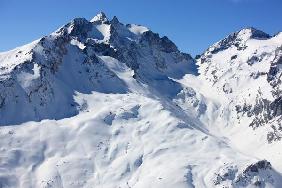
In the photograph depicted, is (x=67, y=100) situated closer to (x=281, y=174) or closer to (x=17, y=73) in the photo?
(x=17, y=73)

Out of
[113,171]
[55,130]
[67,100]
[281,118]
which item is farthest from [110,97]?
[281,118]

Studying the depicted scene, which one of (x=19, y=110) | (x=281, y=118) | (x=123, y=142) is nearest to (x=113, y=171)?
Answer: (x=123, y=142)

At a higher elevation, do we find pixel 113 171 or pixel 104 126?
pixel 104 126

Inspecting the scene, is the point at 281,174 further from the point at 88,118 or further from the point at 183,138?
the point at 88,118

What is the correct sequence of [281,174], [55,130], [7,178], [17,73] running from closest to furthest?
[7,178] → [281,174] → [55,130] → [17,73]

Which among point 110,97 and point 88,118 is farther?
point 110,97

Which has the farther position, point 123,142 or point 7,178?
point 123,142

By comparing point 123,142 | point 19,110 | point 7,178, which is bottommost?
point 7,178

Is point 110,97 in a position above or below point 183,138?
above

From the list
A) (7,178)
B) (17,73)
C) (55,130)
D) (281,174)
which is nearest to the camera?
(7,178)
